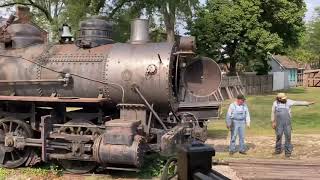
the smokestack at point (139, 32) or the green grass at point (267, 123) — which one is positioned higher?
the smokestack at point (139, 32)

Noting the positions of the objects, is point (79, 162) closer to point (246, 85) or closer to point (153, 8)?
point (153, 8)

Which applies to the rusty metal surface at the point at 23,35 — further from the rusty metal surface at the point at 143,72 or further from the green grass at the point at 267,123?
the green grass at the point at 267,123

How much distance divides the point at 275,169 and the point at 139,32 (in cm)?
374

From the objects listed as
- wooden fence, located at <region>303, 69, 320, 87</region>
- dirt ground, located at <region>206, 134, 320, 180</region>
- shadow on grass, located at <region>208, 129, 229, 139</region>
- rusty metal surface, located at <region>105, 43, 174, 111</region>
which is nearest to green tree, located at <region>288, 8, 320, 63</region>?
wooden fence, located at <region>303, 69, 320, 87</region>

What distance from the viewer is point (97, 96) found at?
8844 mm

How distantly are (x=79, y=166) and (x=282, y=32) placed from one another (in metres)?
29.9

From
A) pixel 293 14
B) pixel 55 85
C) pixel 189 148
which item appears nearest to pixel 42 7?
pixel 293 14

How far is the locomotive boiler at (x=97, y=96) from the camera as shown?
8430 millimetres

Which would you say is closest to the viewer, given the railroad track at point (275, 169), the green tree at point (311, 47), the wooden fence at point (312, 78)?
the railroad track at point (275, 169)

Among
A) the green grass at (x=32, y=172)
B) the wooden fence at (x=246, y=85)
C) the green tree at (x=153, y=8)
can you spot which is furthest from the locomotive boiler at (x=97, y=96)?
the wooden fence at (x=246, y=85)

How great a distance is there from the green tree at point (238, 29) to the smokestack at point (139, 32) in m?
23.2

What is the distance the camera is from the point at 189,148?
182 cm

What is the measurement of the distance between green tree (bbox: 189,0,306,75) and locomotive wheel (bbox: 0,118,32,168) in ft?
78.8

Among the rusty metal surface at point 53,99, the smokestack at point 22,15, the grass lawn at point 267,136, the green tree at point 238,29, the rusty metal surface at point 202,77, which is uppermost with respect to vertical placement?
the green tree at point 238,29
